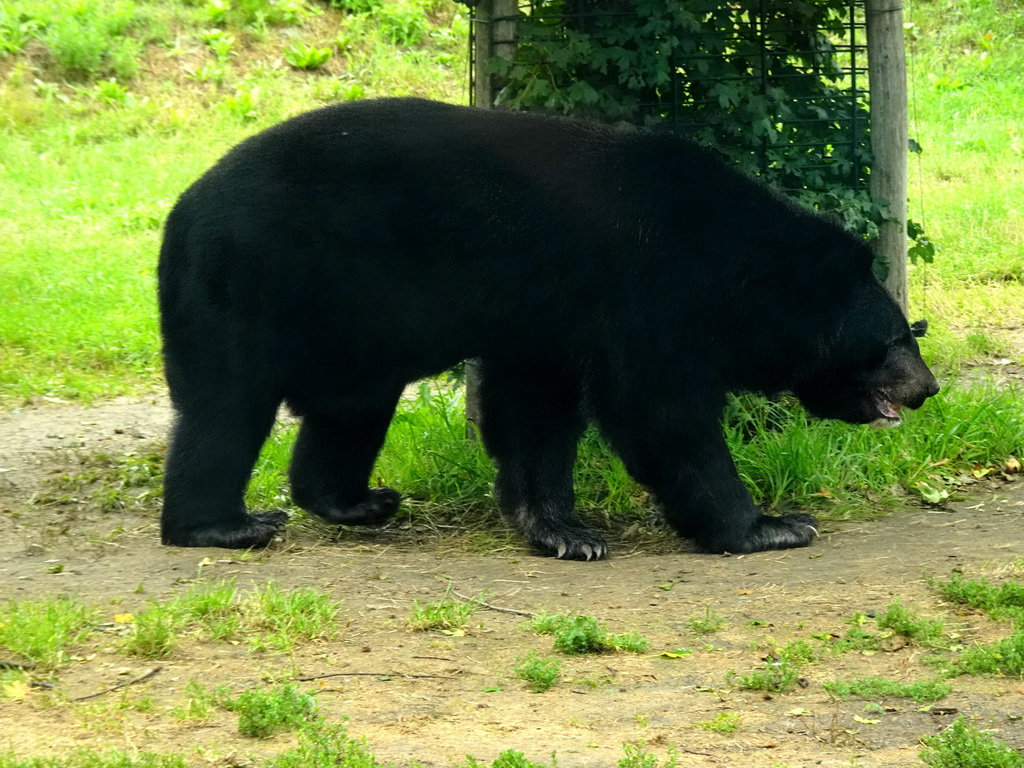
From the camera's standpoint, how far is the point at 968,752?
127 inches

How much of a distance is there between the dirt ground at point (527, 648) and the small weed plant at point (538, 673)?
0.12ft

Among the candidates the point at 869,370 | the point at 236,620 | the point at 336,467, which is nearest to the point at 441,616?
the point at 236,620

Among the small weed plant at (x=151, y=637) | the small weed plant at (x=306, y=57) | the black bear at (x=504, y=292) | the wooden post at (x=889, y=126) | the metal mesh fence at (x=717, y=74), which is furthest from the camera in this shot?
the small weed plant at (x=306, y=57)

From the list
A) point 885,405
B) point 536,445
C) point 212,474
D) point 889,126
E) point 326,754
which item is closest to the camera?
point 326,754

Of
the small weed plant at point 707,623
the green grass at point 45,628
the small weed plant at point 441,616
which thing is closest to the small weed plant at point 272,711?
the green grass at point 45,628

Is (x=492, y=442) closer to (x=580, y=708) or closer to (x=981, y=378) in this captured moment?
(x=580, y=708)

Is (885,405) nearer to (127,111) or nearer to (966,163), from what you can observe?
(966,163)

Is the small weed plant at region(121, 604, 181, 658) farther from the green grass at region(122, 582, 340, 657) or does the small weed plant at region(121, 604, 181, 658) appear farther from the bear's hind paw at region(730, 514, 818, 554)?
the bear's hind paw at region(730, 514, 818, 554)

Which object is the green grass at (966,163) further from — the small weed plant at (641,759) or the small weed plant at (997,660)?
the small weed plant at (641,759)

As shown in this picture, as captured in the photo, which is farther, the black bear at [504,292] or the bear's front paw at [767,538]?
the bear's front paw at [767,538]

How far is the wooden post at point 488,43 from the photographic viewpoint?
259 inches

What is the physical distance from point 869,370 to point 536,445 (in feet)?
4.81

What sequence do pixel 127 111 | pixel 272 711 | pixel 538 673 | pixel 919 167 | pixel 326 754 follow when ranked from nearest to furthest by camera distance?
pixel 326 754 → pixel 272 711 → pixel 538 673 → pixel 919 167 → pixel 127 111

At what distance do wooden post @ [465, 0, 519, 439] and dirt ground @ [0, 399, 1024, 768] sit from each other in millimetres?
916
